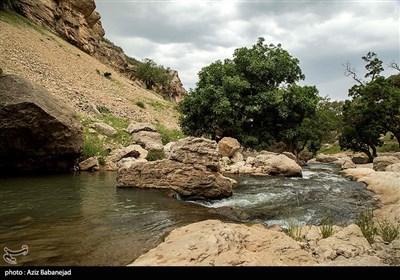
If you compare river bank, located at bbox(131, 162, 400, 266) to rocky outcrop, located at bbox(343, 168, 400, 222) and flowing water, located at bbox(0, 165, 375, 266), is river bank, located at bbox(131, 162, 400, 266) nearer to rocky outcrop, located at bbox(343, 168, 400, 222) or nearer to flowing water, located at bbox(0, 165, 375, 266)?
flowing water, located at bbox(0, 165, 375, 266)

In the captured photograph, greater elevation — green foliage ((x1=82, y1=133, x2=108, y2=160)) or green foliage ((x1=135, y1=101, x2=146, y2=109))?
green foliage ((x1=135, y1=101, x2=146, y2=109))

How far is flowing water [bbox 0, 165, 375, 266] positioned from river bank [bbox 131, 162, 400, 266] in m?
0.80

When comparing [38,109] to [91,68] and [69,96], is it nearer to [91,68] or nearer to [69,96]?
[69,96]

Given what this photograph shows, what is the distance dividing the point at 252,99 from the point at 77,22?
42.0m

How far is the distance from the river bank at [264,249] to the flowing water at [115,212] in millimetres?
796

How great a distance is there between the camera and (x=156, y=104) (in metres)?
41.8

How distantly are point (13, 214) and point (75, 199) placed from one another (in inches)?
87.5

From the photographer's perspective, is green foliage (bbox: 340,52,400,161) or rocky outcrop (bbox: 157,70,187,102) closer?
green foliage (bbox: 340,52,400,161)

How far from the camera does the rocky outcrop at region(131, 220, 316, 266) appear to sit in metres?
4.14

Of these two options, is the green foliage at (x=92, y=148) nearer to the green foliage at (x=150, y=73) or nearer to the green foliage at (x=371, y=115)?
the green foliage at (x=371, y=115)

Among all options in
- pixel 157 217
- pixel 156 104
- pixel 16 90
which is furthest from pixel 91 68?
pixel 157 217

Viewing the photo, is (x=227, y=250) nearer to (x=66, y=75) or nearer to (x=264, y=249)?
(x=264, y=249)

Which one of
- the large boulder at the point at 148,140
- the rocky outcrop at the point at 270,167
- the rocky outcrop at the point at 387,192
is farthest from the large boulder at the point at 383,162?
the large boulder at the point at 148,140

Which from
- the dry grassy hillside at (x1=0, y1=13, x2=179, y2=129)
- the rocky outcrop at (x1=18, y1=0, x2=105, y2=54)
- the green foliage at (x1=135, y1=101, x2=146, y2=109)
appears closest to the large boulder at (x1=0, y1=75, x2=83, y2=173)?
the dry grassy hillside at (x1=0, y1=13, x2=179, y2=129)
